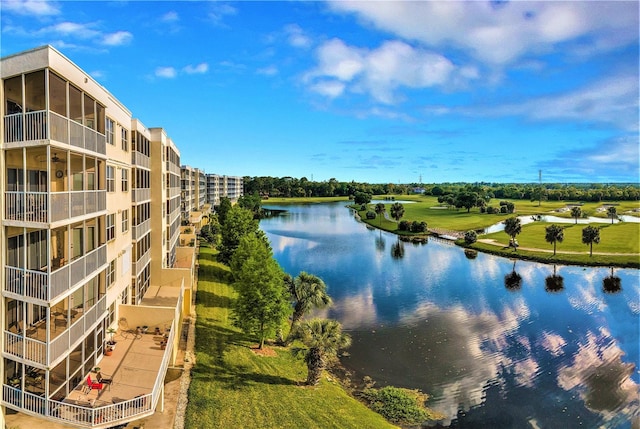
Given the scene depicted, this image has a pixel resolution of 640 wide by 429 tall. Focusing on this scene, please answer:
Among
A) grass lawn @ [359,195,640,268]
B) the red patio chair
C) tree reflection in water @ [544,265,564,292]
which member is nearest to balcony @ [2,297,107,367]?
the red patio chair

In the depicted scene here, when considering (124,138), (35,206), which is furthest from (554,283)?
(35,206)

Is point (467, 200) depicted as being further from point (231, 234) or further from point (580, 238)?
point (231, 234)

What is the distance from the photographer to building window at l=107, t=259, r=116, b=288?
62.4 feet

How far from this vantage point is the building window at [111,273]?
62.4 feet

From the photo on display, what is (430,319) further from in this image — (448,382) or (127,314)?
(127,314)

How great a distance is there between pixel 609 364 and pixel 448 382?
1315 cm

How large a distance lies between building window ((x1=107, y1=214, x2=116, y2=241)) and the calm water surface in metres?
17.2

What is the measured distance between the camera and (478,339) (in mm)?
33000

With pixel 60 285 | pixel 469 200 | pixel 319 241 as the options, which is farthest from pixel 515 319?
pixel 469 200

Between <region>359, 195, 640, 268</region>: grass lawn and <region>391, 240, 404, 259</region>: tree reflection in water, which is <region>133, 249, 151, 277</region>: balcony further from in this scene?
<region>359, 195, 640, 268</region>: grass lawn

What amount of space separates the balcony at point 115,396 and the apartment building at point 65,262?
36 millimetres

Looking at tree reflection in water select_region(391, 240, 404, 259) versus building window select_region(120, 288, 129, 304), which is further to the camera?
tree reflection in water select_region(391, 240, 404, 259)

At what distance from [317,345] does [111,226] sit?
41.3 feet

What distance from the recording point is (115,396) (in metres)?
14.7
